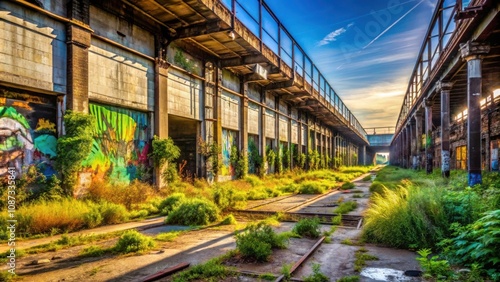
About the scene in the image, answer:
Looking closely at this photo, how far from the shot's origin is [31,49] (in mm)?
7883

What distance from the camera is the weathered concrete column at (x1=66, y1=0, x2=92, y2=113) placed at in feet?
28.5

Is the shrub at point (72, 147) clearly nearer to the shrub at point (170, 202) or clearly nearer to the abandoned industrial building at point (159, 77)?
the abandoned industrial building at point (159, 77)

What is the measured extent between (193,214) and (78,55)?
5.42m

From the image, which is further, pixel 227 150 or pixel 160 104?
pixel 227 150

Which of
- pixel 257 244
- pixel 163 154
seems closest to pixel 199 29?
pixel 163 154

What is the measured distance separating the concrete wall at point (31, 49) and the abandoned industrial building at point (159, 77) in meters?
0.02

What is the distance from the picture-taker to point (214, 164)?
15484mm

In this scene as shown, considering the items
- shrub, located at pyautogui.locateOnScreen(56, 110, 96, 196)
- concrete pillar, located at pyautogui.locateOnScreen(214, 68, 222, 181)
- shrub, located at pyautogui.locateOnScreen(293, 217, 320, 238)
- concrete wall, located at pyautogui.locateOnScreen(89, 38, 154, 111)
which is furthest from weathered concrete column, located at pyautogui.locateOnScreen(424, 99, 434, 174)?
shrub, located at pyautogui.locateOnScreen(56, 110, 96, 196)

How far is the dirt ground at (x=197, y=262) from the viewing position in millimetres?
4121

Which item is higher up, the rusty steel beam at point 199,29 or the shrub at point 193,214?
the rusty steel beam at point 199,29


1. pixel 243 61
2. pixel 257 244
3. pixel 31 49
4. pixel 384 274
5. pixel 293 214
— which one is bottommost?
pixel 293 214

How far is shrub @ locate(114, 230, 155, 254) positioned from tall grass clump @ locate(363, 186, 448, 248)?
396cm

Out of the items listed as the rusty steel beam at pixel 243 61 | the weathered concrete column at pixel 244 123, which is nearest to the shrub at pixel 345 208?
the rusty steel beam at pixel 243 61

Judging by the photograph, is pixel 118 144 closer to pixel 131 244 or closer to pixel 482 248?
pixel 131 244
